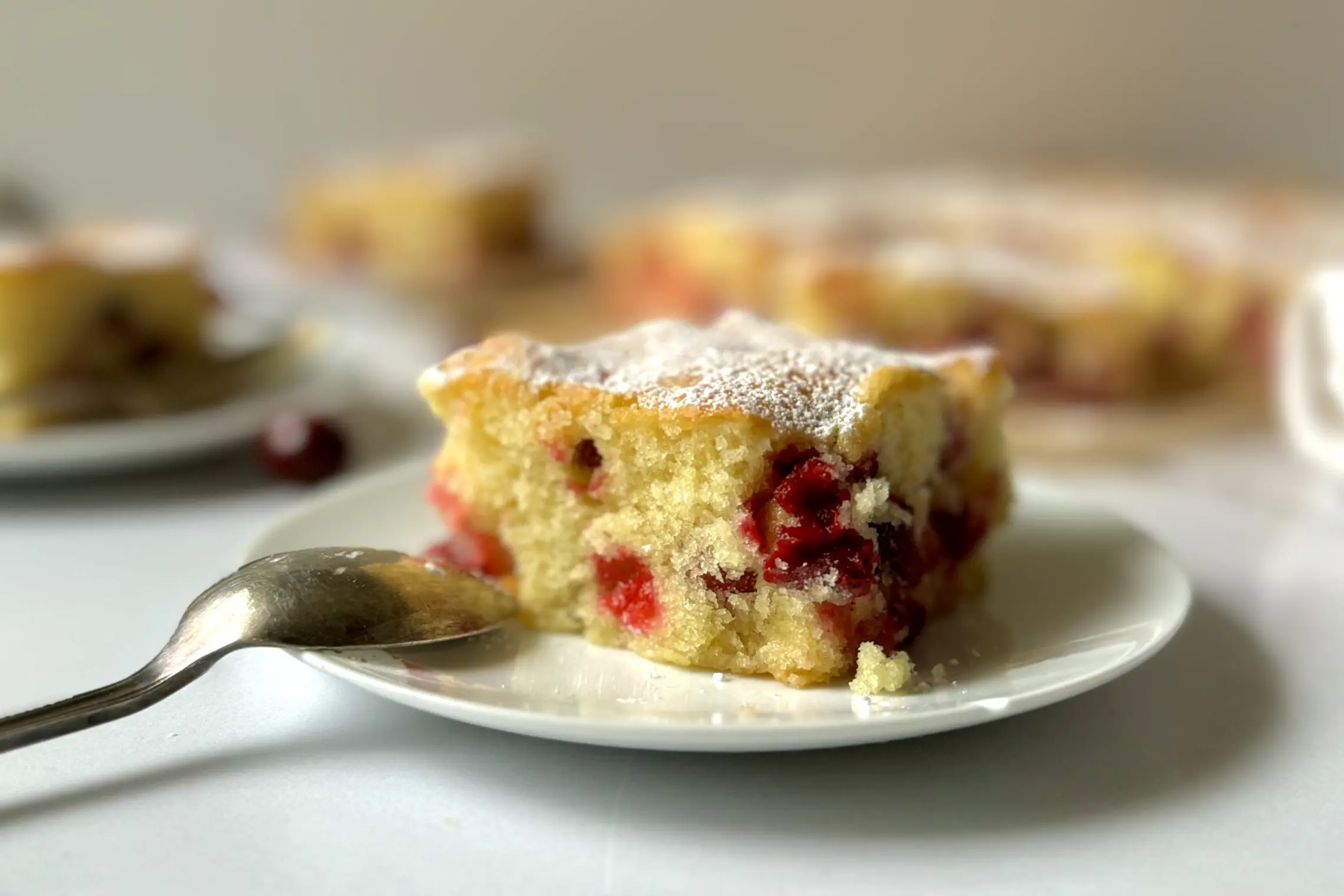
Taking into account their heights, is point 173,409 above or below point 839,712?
above

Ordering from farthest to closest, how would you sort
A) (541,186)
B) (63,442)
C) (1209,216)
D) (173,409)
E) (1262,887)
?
(541,186) → (1209,216) → (173,409) → (63,442) → (1262,887)

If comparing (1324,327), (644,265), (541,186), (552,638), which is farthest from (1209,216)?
(552,638)

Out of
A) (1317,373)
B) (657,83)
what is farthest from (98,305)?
(657,83)

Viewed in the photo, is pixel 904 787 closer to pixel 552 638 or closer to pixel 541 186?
pixel 552 638

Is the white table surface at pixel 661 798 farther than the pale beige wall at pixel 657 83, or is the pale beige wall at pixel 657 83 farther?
the pale beige wall at pixel 657 83

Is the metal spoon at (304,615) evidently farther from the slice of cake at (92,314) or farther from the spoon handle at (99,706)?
the slice of cake at (92,314)

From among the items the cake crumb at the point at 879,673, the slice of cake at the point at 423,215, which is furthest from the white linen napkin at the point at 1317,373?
the slice of cake at the point at 423,215
